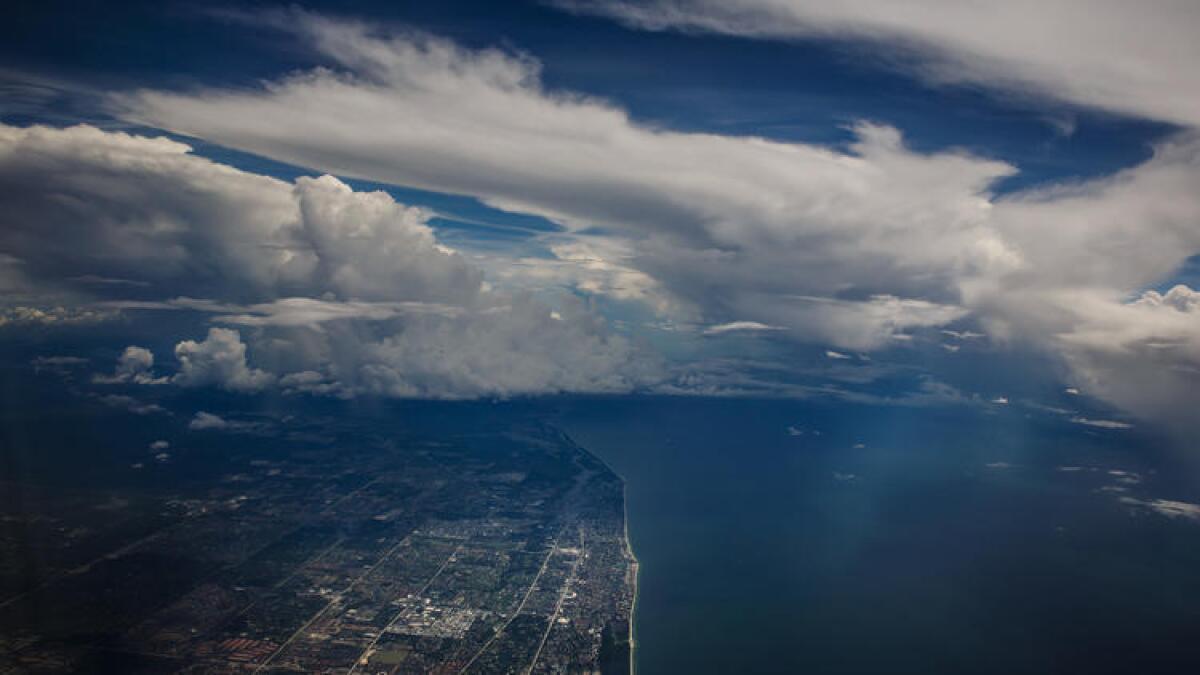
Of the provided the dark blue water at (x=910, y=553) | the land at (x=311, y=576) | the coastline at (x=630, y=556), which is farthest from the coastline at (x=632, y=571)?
the dark blue water at (x=910, y=553)

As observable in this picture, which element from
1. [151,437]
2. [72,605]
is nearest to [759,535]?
[72,605]

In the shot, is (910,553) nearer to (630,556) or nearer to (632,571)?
(630,556)

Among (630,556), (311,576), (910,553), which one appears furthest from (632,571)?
(910,553)

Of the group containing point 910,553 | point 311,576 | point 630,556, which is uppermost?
point 910,553

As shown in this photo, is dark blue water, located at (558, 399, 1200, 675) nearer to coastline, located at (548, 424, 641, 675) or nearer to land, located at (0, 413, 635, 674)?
coastline, located at (548, 424, 641, 675)

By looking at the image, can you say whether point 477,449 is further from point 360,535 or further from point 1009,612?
point 1009,612

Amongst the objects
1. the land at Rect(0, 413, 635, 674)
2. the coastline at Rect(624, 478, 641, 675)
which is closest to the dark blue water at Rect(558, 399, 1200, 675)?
the coastline at Rect(624, 478, 641, 675)

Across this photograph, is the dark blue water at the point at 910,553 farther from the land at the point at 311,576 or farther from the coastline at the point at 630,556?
the land at the point at 311,576
